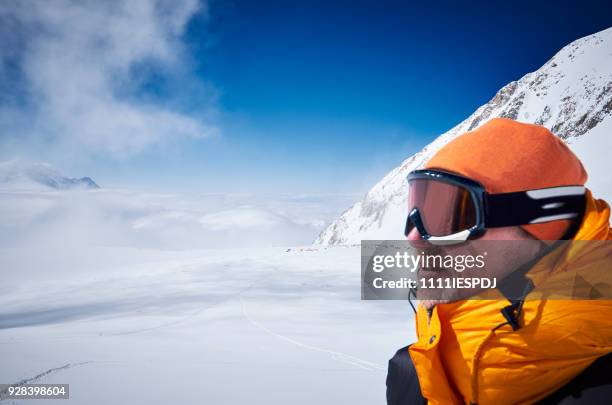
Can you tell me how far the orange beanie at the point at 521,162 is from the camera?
4.18ft

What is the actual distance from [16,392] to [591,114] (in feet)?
230

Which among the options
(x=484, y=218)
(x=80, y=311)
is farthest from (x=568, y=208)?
(x=80, y=311)

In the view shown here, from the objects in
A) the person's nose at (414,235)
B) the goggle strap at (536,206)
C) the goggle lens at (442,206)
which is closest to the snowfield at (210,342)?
the person's nose at (414,235)

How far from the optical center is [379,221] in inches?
3504

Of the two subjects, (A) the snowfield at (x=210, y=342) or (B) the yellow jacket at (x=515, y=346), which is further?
(A) the snowfield at (x=210, y=342)

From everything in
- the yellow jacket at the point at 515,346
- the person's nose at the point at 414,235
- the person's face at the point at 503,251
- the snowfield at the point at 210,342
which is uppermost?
the person's nose at the point at 414,235

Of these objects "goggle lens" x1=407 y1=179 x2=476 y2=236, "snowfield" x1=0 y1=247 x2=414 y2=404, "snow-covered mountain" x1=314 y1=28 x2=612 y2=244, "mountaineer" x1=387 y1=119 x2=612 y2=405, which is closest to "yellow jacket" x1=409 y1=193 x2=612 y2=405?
"mountaineer" x1=387 y1=119 x2=612 y2=405

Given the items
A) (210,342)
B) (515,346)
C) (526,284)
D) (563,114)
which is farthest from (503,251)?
(563,114)

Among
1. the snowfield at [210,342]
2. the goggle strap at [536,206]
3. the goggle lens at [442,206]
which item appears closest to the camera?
the goggle strap at [536,206]

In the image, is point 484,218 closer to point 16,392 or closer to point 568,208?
point 568,208

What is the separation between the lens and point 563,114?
58.0 metres

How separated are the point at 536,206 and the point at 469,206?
255 mm

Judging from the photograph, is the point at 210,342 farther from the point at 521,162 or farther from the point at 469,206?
the point at 521,162

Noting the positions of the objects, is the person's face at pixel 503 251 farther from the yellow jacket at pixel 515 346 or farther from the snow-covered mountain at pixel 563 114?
the snow-covered mountain at pixel 563 114
